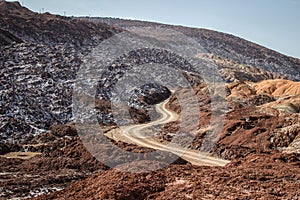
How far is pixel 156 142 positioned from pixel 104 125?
9080 millimetres

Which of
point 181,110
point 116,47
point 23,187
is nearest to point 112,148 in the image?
point 23,187

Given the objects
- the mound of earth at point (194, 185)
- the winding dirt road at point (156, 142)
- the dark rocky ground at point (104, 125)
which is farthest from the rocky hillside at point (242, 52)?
the mound of earth at point (194, 185)

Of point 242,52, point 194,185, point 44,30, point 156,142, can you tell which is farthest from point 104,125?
point 242,52

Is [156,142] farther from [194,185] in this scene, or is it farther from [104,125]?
[194,185]

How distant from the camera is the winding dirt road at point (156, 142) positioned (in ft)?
91.2

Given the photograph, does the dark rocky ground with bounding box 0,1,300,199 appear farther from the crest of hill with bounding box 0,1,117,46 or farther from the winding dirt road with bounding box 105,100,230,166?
the winding dirt road with bounding box 105,100,230,166

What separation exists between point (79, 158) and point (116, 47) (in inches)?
2490

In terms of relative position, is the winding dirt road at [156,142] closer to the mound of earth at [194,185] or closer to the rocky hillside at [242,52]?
the mound of earth at [194,185]

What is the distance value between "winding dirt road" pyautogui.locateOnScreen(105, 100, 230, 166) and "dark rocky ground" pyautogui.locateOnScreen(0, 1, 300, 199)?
150 cm

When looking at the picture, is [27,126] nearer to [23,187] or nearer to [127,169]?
[23,187]

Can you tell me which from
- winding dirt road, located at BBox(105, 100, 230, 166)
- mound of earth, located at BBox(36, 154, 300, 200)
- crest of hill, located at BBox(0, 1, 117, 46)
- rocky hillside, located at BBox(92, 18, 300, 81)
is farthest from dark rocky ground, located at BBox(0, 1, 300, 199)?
rocky hillside, located at BBox(92, 18, 300, 81)

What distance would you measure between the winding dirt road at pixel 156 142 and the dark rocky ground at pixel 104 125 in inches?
59.0

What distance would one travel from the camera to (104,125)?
1630 inches

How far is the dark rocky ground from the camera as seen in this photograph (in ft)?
40.4
